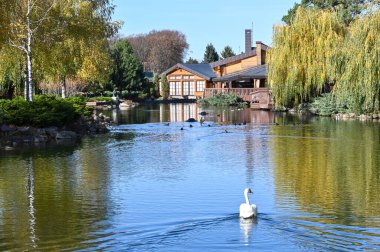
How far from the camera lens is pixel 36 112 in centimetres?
2491

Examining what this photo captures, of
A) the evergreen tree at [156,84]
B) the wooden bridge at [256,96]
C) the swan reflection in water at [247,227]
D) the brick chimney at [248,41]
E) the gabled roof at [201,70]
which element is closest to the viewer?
the swan reflection in water at [247,227]

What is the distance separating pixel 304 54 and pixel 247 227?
30.4m

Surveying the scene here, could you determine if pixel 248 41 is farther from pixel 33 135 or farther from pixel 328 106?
pixel 33 135

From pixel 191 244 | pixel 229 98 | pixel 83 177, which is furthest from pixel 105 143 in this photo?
pixel 229 98

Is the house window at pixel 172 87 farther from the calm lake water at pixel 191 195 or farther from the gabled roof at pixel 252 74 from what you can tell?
the calm lake water at pixel 191 195

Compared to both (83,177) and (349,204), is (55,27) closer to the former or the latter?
(83,177)

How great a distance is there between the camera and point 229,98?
58.6 metres

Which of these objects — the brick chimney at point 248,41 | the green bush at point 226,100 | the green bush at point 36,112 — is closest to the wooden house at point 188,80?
the brick chimney at point 248,41

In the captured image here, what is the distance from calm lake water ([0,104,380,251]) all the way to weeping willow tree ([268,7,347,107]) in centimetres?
1473

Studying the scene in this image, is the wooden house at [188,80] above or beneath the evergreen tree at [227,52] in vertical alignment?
beneath

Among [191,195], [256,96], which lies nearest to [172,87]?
[256,96]

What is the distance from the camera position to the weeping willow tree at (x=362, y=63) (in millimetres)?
31359

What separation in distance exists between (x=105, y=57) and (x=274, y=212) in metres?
31.7

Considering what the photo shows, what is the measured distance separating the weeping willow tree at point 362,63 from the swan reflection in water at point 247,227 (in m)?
22.0
